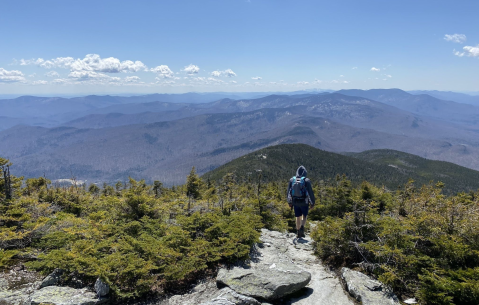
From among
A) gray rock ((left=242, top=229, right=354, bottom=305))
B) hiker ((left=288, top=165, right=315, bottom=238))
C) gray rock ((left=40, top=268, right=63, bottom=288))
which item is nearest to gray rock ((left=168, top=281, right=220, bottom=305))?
gray rock ((left=242, top=229, right=354, bottom=305))

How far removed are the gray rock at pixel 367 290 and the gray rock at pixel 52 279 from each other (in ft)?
28.6

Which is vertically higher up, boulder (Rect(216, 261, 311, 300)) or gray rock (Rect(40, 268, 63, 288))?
boulder (Rect(216, 261, 311, 300))

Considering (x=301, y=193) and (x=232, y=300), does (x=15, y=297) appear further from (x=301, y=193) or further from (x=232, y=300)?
(x=301, y=193)

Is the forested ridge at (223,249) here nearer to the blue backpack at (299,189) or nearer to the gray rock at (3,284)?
the gray rock at (3,284)

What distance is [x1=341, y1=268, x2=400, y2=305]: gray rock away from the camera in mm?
6203

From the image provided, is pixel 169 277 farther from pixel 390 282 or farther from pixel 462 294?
pixel 462 294

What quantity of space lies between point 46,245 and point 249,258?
7.66m

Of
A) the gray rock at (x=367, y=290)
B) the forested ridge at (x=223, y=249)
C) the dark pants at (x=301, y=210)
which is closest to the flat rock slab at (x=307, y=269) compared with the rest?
the gray rock at (x=367, y=290)

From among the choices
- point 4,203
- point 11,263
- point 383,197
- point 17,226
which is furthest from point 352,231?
point 4,203

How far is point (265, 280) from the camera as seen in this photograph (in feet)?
22.5

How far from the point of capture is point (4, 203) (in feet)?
38.2

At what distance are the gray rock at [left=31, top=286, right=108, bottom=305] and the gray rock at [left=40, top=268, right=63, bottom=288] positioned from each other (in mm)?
472

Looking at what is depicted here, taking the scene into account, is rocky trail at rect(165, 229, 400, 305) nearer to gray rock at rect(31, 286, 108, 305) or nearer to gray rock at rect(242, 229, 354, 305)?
gray rock at rect(242, 229, 354, 305)

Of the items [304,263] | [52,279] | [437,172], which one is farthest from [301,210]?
[437,172]
